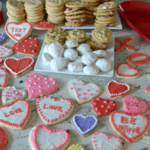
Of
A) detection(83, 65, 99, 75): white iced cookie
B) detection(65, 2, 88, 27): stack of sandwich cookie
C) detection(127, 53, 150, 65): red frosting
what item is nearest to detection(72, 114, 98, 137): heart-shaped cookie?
detection(83, 65, 99, 75): white iced cookie

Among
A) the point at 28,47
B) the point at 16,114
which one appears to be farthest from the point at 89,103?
the point at 28,47

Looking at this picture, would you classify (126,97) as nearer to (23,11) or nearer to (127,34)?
(127,34)

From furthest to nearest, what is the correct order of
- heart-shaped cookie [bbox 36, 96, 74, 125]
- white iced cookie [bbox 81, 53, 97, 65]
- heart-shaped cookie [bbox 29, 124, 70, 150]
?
white iced cookie [bbox 81, 53, 97, 65], heart-shaped cookie [bbox 36, 96, 74, 125], heart-shaped cookie [bbox 29, 124, 70, 150]

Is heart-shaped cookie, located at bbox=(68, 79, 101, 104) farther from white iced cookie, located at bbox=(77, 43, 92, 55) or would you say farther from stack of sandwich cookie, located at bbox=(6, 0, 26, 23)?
stack of sandwich cookie, located at bbox=(6, 0, 26, 23)

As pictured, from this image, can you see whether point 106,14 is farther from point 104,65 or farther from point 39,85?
point 39,85

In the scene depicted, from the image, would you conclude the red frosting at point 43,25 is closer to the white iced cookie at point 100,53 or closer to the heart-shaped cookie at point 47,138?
the white iced cookie at point 100,53
